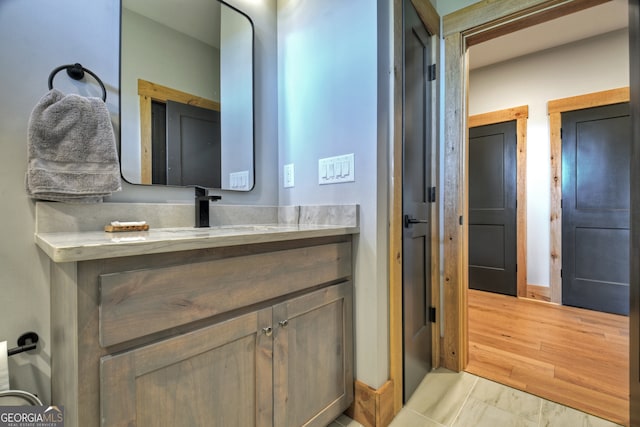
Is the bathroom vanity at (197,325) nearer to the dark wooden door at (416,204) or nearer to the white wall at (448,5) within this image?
Answer: the dark wooden door at (416,204)

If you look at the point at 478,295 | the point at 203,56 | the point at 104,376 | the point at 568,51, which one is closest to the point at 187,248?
the point at 104,376

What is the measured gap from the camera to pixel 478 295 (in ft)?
10.6

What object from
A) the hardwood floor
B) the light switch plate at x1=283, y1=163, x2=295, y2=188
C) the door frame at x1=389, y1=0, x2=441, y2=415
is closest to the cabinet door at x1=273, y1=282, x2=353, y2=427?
the door frame at x1=389, y1=0, x2=441, y2=415

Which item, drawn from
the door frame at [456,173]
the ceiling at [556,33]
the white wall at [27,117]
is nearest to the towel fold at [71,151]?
the white wall at [27,117]

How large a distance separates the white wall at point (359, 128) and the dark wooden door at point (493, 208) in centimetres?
256

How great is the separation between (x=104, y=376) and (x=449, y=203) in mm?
1768

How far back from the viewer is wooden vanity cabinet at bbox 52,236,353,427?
26.0 inches

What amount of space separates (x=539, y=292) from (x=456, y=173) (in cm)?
219

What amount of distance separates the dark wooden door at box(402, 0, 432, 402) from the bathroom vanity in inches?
14.5

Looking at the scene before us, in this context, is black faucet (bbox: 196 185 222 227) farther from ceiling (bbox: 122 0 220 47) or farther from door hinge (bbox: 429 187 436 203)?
door hinge (bbox: 429 187 436 203)

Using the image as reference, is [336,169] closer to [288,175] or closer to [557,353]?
[288,175]

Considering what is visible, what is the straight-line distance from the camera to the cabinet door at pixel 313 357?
3.38 feet

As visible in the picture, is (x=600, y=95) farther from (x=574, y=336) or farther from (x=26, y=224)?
(x=26, y=224)

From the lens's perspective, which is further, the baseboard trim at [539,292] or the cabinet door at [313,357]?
the baseboard trim at [539,292]
